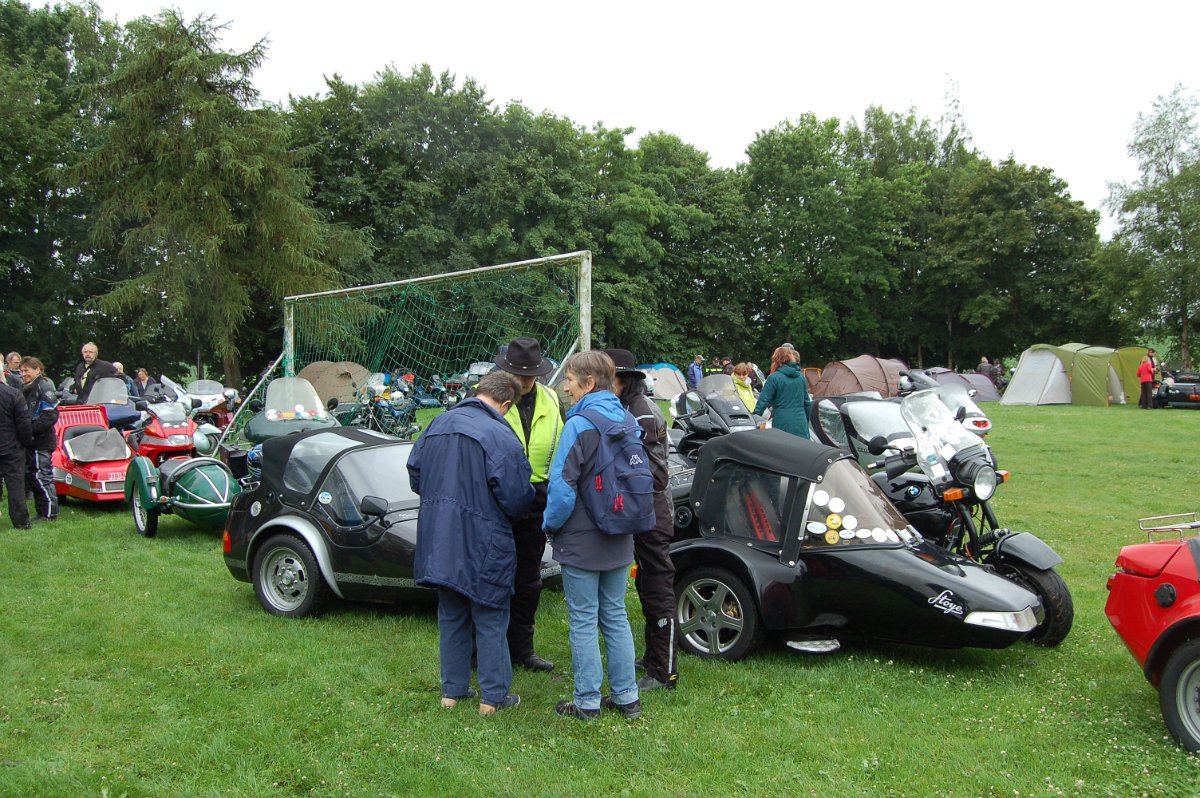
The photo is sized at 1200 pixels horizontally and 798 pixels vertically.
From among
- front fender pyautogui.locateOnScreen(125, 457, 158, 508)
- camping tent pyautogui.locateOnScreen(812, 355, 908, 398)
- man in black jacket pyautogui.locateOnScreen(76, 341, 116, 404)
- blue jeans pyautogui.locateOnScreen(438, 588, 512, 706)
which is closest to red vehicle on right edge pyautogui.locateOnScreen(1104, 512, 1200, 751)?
blue jeans pyautogui.locateOnScreen(438, 588, 512, 706)

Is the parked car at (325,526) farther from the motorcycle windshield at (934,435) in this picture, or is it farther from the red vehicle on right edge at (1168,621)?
the red vehicle on right edge at (1168,621)

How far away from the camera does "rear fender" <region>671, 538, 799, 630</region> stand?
17.1 feet

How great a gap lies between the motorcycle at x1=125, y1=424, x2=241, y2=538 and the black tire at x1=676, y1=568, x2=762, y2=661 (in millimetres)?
5334

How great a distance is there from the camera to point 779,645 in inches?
222

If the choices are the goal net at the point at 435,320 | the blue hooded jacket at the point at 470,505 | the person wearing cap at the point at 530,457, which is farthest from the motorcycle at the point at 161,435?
the blue hooded jacket at the point at 470,505

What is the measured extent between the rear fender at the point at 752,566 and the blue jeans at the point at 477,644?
4.38ft

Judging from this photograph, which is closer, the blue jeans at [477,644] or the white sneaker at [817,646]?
the blue jeans at [477,644]

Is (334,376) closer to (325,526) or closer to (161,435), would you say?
(161,435)

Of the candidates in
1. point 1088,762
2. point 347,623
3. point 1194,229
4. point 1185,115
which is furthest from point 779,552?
point 1185,115

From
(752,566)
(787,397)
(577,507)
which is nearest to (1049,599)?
(752,566)

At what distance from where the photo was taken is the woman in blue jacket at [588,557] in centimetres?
434

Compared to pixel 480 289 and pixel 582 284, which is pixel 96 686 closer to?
pixel 582 284

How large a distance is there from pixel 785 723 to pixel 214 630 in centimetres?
387

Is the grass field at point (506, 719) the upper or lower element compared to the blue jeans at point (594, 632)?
lower
